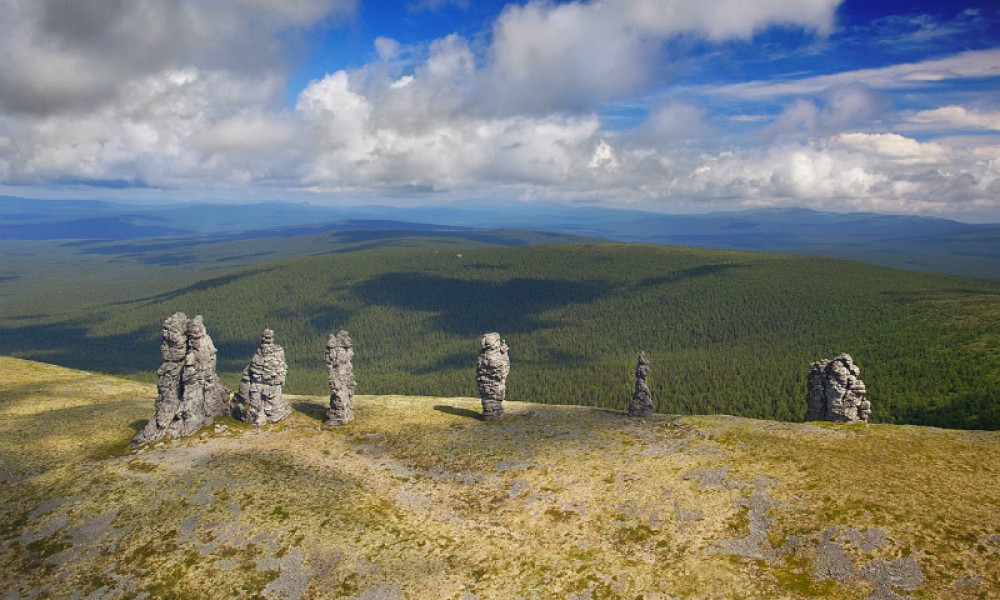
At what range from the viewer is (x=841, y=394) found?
67.3 meters

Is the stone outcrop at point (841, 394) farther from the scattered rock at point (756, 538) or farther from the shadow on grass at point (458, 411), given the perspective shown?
the shadow on grass at point (458, 411)

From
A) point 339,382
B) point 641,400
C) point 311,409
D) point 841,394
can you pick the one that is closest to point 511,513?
point 641,400

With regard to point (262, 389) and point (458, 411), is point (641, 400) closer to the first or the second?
point (458, 411)

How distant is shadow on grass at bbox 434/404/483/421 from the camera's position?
76569 mm

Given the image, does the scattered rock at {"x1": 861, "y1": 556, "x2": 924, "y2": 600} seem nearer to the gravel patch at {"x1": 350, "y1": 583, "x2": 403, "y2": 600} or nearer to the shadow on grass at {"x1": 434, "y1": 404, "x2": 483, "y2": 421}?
the gravel patch at {"x1": 350, "y1": 583, "x2": 403, "y2": 600}

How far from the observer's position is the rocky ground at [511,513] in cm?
3478

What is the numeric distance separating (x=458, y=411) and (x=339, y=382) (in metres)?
19.3

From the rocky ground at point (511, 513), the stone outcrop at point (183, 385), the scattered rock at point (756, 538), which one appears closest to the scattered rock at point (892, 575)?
the rocky ground at point (511, 513)

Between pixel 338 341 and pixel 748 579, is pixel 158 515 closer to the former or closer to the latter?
pixel 338 341

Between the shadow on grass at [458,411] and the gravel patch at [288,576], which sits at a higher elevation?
the gravel patch at [288,576]

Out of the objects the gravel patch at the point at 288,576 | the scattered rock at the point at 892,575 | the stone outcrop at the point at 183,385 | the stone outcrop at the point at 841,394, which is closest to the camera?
the scattered rock at the point at 892,575

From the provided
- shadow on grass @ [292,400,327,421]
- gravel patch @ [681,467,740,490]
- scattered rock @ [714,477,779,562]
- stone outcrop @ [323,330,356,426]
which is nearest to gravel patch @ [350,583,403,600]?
scattered rock @ [714,477,779,562]

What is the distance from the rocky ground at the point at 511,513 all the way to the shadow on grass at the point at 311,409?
9.13m

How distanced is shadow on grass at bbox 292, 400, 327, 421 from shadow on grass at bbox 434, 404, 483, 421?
17.7m
